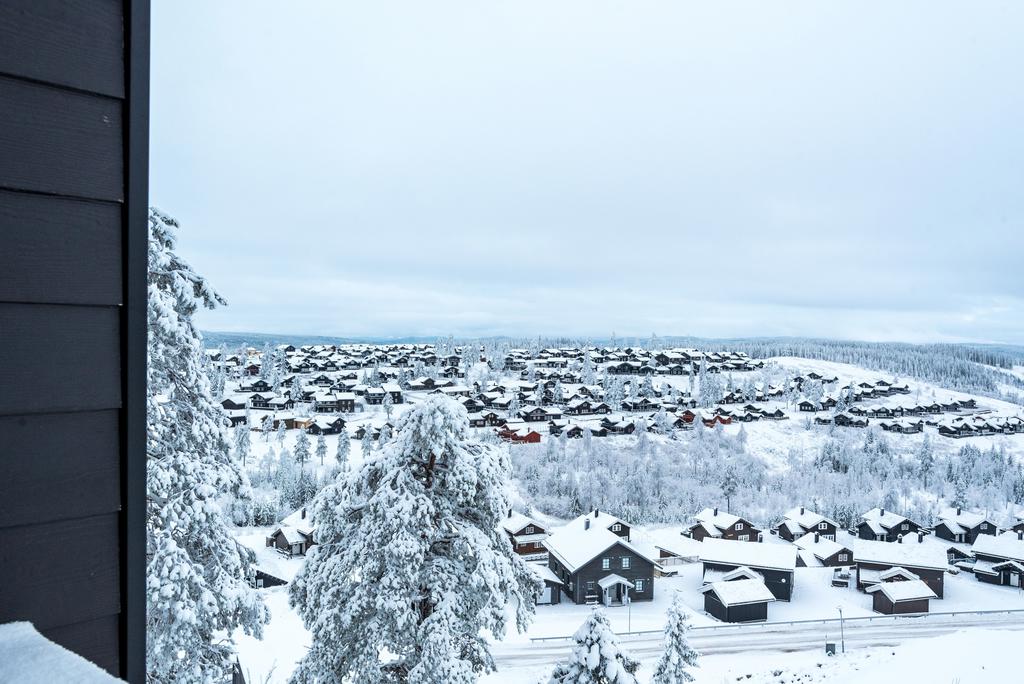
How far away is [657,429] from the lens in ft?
221

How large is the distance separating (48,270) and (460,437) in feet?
20.5

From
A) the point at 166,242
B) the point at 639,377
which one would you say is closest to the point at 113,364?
the point at 166,242

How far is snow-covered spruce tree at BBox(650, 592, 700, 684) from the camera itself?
14844mm

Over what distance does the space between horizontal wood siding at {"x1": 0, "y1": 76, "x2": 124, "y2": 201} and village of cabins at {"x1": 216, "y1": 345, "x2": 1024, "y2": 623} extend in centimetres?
616

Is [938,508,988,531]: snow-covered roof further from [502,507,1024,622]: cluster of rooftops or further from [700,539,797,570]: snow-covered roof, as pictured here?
[700,539,797,570]: snow-covered roof

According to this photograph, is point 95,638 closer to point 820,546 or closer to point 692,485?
point 820,546

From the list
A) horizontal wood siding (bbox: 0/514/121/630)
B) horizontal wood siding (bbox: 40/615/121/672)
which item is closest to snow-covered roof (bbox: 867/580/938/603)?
horizontal wood siding (bbox: 40/615/121/672)

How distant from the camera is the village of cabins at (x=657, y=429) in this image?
27.9 m

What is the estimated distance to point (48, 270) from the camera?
1473mm

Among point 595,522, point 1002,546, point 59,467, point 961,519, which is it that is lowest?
point 961,519

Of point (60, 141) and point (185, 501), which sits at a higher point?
point (60, 141)

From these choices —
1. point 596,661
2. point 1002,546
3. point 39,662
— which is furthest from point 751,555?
point 39,662

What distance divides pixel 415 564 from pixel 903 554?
1319 inches

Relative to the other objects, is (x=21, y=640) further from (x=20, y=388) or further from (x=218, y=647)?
(x=218, y=647)
